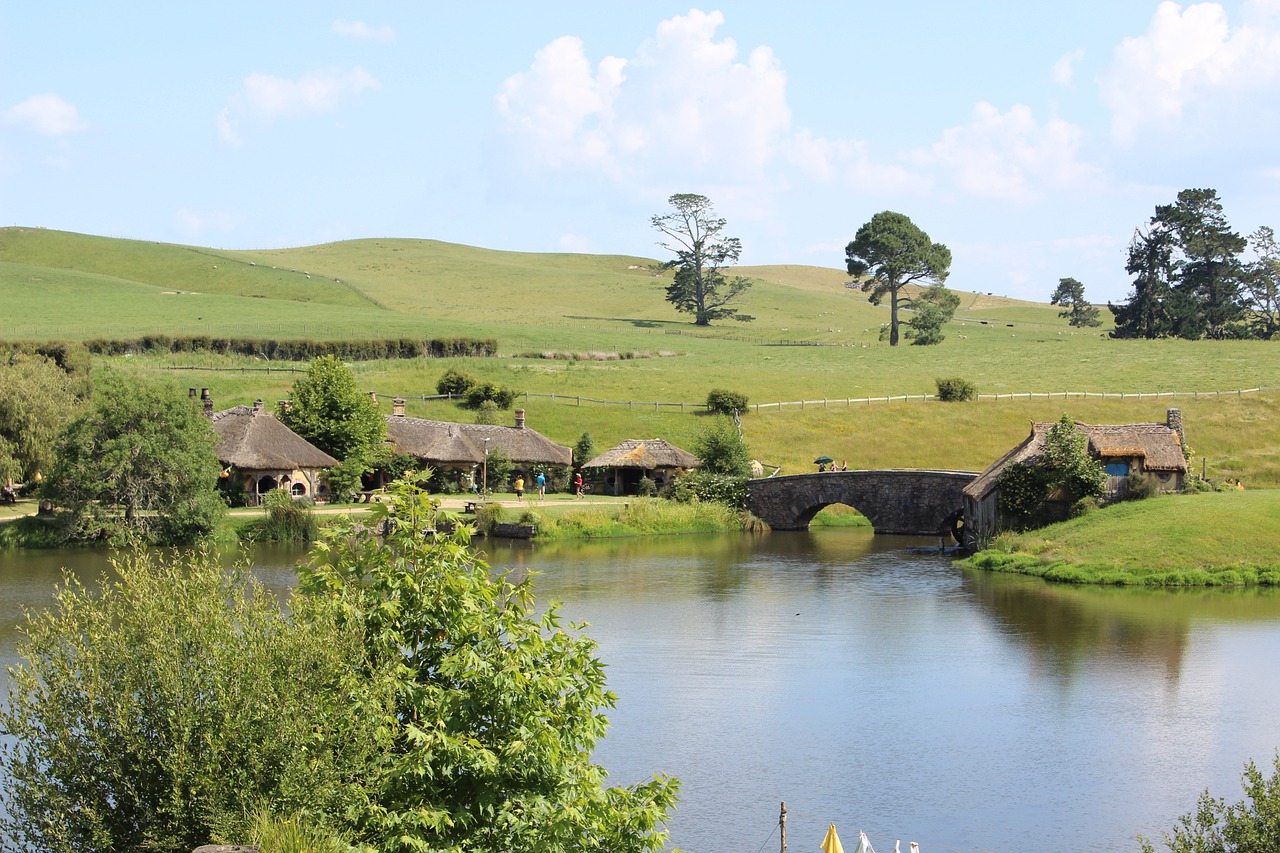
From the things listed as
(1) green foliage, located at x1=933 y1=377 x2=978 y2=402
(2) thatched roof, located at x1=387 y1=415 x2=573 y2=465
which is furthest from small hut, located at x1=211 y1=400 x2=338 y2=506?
(1) green foliage, located at x1=933 y1=377 x2=978 y2=402

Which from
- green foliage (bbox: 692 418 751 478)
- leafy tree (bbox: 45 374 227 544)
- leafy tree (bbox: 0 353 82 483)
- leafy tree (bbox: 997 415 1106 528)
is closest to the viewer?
leafy tree (bbox: 997 415 1106 528)

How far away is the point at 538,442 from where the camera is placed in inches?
2721

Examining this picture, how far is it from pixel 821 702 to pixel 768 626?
8.50 meters

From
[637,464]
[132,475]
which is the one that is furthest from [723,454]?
[132,475]

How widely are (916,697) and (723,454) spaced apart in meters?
34.4

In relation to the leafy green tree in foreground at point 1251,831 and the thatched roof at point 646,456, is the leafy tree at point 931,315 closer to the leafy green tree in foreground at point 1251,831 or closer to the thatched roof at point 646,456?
the thatched roof at point 646,456

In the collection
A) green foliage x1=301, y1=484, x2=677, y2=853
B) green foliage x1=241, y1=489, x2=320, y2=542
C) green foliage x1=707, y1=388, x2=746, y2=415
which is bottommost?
green foliage x1=241, y1=489, x2=320, y2=542

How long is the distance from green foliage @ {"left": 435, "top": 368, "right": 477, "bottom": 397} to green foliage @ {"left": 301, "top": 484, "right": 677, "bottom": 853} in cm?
6377

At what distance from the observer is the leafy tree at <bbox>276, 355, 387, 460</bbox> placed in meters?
64.6

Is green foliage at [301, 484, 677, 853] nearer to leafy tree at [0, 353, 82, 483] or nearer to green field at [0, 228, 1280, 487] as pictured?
leafy tree at [0, 353, 82, 483]

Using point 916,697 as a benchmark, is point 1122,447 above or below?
above

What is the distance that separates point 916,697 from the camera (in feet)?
100.0

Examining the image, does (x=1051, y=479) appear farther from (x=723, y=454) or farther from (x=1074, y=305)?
(x=1074, y=305)

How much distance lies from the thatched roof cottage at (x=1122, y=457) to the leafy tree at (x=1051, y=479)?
0.50 metres
